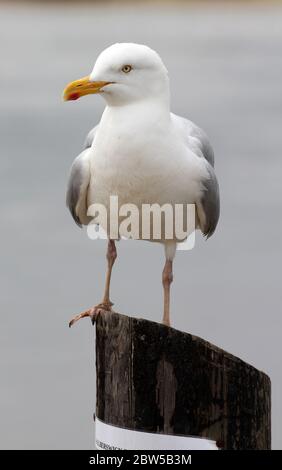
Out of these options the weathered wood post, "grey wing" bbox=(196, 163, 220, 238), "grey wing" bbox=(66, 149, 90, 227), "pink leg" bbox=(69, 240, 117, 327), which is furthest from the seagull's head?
the weathered wood post

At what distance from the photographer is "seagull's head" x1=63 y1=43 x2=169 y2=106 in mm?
5781

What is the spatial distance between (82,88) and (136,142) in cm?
41

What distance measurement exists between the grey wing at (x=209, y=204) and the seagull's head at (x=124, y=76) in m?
0.63

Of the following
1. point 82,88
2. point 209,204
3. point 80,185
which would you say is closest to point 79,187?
point 80,185

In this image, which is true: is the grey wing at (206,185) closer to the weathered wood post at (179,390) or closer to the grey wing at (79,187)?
the grey wing at (79,187)

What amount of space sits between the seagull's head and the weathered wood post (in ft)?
4.03

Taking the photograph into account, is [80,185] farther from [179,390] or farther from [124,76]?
[179,390]

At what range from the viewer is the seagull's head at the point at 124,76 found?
5781 millimetres

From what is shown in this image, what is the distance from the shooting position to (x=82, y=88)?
581 centimetres

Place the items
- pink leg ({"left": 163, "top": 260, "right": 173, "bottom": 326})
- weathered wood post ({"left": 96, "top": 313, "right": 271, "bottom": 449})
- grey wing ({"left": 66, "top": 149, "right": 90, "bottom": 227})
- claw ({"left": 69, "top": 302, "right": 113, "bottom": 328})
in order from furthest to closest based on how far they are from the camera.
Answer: pink leg ({"left": 163, "top": 260, "right": 173, "bottom": 326}) < claw ({"left": 69, "top": 302, "right": 113, "bottom": 328}) < grey wing ({"left": 66, "top": 149, "right": 90, "bottom": 227}) < weathered wood post ({"left": 96, "top": 313, "right": 271, "bottom": 449})

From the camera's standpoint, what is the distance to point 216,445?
17.9 feet

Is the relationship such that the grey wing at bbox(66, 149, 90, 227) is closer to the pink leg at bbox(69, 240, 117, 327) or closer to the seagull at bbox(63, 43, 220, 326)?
the seagull at bbox(63, 43, 220, 326)
